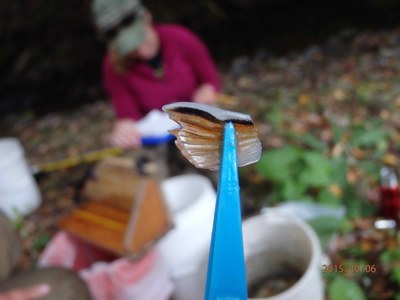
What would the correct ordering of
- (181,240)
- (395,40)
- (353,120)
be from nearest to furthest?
1. (181,240)
2. (353,120)
3. (395,40)

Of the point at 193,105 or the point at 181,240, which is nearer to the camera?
the point at 193,105

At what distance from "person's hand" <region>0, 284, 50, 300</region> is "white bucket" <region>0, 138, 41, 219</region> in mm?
2036

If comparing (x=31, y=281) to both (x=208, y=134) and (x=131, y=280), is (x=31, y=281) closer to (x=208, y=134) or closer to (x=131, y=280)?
(x=131, y=280)

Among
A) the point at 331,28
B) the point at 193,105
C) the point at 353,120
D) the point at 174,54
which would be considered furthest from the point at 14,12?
the point at 193,105

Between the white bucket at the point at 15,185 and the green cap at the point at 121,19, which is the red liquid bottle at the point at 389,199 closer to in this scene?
the green cap at the point at 121,19

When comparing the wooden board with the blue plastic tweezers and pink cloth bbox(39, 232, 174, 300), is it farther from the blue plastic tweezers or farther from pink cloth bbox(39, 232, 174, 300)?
the blue plastic tweezers

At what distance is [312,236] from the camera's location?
176cm

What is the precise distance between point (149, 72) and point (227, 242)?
8.68 feet

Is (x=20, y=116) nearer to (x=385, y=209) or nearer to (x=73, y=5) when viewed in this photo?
(x=73, y=5)

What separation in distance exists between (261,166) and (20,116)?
194 inches

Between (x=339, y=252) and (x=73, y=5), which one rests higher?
(x=73, y=5)

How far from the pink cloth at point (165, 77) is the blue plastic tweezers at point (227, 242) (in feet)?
8.18
